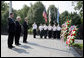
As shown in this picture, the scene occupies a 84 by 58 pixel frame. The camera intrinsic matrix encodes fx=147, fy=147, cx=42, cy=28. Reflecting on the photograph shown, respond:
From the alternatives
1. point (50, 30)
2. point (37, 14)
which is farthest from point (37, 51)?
point (37, 14)

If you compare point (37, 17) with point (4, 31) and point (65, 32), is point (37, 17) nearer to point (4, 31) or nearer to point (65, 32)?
point (4, 31)

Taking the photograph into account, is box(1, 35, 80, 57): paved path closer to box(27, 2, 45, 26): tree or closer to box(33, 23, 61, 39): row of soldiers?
box(33, 23, 61, 39): row of soldiers

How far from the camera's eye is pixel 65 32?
28.7 ft

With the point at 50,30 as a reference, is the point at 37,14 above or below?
above

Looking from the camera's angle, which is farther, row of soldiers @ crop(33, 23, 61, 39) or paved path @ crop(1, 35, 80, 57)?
row of soldiers @ crop(33, 23, 61, 39)

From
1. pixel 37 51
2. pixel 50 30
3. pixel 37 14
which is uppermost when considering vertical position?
pixel 37 14

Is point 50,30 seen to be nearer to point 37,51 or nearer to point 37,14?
point 37,51

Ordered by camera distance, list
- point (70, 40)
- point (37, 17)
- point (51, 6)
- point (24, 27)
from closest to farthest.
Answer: point (70, 40)
point (24, 27)
point (37, 17)
point (51, 6)

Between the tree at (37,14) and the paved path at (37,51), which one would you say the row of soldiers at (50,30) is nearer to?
the paved path at (37,51)

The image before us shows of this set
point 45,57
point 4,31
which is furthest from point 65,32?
point 4,31

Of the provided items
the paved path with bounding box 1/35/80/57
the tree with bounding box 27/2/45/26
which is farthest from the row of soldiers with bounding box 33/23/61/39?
the tree with bounding box 27/2/45/26

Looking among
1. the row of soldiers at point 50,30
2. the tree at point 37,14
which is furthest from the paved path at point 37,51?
the tree at point 37,14

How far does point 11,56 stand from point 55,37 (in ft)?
39.4

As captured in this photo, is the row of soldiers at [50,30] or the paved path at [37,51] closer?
the paved path at [37,51]
